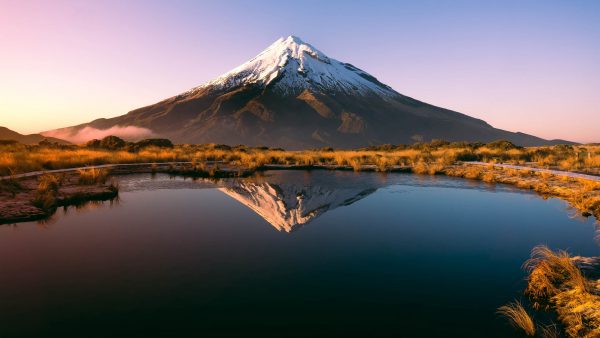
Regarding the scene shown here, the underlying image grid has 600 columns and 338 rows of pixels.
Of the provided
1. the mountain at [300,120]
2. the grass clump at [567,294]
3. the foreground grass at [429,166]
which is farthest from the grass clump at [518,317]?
the mountain at [300,120]

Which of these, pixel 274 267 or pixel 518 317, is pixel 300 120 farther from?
pixel 518 317

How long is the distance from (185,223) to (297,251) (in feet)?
12.9

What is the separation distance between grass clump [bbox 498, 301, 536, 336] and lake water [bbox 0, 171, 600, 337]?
0.46 ft

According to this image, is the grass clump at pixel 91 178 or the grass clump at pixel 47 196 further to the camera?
the grass clump at pixel 91 178

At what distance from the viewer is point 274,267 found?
670 centimetres

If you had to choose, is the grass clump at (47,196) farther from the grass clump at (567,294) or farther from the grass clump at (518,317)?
the grass clump at (567,294)

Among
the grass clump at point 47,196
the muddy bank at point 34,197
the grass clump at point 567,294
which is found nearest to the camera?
the grass clump at point 567,294

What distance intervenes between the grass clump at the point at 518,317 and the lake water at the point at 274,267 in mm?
140

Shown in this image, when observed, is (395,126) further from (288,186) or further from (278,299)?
(278,299)

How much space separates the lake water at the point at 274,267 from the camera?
4781mm

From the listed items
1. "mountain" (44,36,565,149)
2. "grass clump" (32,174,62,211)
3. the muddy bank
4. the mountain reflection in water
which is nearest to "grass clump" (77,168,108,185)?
the muddy bank

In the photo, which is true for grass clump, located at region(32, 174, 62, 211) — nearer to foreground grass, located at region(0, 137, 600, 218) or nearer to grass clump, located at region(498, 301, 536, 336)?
foreground grass, located at region(0, 137, 600, 218)

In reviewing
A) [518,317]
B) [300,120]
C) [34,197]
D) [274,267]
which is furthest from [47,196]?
[300,120]

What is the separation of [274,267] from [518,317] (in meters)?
3.71
